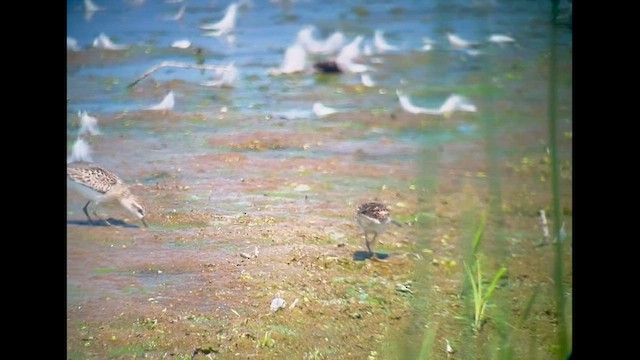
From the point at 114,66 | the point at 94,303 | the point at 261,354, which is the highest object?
the point at 114,66

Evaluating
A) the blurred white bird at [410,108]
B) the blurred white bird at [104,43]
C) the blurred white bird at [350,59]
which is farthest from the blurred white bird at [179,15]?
the blurred white bird at [410,108]

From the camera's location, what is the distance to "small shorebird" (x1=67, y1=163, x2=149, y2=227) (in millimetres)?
2562

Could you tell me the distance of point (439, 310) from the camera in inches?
97.7

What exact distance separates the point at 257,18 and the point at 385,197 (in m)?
0.86

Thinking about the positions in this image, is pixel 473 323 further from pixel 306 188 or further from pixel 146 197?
pixel 146 197

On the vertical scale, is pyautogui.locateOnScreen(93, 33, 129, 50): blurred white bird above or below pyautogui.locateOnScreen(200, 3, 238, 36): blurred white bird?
below

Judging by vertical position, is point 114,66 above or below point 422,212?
above

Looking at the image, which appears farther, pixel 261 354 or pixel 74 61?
pixel 74 61

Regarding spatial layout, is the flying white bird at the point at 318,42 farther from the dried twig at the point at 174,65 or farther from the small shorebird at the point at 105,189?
the small shorebird at the point at 105,189

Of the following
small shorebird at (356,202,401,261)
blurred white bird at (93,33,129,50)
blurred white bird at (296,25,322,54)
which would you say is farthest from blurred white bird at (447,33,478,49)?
blurred white bird at (93,33,129,50)

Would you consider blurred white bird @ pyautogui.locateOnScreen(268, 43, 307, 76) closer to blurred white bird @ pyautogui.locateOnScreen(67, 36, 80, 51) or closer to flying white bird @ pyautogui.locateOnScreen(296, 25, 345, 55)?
flying white bird @ pyautogui.locateOnScreen(296, 25, 345, 55)

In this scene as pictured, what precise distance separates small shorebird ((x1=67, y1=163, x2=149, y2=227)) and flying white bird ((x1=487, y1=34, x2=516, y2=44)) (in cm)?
151

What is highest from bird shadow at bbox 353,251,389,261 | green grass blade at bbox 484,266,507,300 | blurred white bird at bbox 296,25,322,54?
blurred white bird at bbox 296,25,322,54
